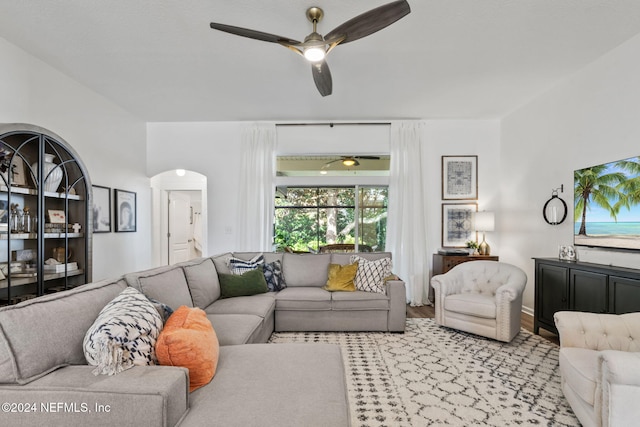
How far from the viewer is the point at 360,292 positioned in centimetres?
362

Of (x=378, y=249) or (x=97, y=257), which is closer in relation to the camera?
(x=97, y=257)

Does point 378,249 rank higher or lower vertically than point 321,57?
lower

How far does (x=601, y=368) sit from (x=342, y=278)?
241cm

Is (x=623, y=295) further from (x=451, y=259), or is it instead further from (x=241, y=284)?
(x=241, y=284)

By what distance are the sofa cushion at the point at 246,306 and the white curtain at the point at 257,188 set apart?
68.6 inches

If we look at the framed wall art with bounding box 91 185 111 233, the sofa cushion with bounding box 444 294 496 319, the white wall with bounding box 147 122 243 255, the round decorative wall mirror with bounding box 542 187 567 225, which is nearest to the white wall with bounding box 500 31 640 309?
the round decorative wall mirror with bounding box 542 187 567 225

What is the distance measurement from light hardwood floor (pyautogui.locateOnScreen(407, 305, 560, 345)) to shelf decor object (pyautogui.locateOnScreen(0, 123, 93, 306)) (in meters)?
3.82

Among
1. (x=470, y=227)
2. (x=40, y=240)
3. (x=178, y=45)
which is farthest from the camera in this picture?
(x=470, y=227)

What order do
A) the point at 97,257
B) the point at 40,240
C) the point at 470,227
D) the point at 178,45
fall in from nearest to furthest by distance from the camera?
the point at 40,240 → the point at 178,45 → the point at 97,257 → the point at 470,227

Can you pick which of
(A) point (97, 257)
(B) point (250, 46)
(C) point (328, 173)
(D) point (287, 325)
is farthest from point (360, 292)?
(A) point (97, 257)

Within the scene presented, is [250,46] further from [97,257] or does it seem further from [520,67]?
[97,257]

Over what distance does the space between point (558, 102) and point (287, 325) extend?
12.9 feet

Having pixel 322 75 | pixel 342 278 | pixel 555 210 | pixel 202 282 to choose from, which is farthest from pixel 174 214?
pixel 555 210

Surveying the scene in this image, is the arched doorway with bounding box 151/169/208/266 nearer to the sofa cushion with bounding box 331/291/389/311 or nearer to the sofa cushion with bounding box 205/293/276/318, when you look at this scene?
the sofa cushion with bounding box 205/293/276/318
